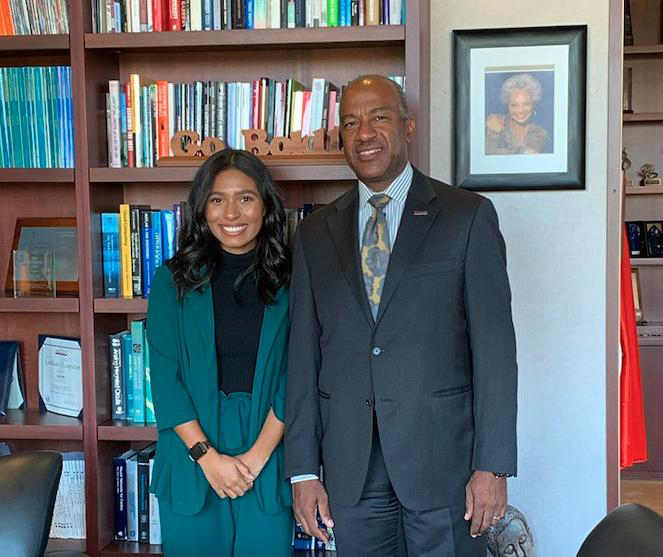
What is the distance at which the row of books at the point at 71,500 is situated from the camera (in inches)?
102

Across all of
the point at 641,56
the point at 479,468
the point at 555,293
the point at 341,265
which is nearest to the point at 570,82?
the point at 555,293

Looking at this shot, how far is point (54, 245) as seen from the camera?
2631mm

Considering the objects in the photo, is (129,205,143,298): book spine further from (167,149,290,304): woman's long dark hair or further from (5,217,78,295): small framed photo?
(167,149,290,304): woman's long dark hair

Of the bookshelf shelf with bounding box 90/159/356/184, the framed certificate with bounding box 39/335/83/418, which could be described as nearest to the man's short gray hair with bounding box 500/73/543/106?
the bookshelf shelf with bounding box 90/159/356/184

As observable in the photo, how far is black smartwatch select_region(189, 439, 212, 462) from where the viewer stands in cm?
199

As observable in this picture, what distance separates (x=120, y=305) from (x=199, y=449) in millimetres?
603

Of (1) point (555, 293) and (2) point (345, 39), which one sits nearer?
(2) point (345, 39)

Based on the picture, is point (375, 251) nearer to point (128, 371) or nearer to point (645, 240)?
point (128, 371)

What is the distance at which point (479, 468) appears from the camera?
69.2 inches

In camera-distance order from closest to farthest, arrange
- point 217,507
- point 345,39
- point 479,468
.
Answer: point 479,468 < point 217,507 < point 345,39

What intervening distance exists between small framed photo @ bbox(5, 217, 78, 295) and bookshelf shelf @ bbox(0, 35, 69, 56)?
1.85ft

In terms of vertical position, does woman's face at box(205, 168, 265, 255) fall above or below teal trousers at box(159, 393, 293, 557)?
above

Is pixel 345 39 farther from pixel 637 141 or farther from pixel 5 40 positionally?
pixel 637 141

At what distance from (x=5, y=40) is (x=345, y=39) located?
1.02 m
